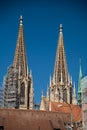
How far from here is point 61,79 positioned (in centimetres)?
7975

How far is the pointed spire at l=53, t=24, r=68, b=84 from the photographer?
264 ft

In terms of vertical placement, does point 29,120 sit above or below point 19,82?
below

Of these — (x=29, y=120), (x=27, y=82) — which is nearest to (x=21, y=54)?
(x=27, y=82)

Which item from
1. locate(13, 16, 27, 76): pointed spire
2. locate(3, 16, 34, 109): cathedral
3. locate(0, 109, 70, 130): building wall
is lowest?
locate(0, 109, 70, 130): building wall

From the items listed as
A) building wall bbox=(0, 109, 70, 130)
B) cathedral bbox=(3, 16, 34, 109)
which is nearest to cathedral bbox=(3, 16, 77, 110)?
cathedral bbox=(3, 16, 34, 109)

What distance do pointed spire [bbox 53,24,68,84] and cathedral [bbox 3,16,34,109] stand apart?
206 inches

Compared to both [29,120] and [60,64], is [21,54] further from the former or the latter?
[29,120]

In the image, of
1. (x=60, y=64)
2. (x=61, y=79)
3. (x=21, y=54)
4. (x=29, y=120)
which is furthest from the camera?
(x=60, y=64)

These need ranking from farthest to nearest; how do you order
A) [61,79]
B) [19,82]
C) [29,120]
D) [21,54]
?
[21,54], [61,79], [19,82], [29,120]

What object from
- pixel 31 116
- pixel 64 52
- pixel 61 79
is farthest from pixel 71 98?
pixel 31 116

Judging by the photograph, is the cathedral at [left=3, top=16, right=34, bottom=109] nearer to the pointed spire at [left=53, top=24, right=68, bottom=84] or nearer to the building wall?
the pointed spire at [left=53, top=24, right=68, bottom=84]

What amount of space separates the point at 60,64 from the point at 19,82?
31.8 ft

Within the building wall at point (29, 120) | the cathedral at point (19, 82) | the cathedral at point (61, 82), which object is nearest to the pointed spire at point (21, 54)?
the cathedral at point (19, 82)

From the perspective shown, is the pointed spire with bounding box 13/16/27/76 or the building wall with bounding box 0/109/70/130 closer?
the building wall with bounding box 0/109/70/130
